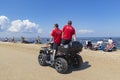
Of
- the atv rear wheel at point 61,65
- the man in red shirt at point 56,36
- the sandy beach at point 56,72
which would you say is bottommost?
the sandy beach at point 56,72

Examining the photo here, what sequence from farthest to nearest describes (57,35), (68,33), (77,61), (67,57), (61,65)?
(57,35)
(77,61)
(68,33)
(67,57)
(61,65)

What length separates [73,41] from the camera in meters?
10.1

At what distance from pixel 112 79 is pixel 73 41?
2396 mm

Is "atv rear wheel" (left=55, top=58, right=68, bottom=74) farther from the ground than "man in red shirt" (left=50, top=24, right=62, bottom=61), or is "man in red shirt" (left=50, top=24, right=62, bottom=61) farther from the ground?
"man in red shirt" (left=50, top=24, right=62, bottom=61)

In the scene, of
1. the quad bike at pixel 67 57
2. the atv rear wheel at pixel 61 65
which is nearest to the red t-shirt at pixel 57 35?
the quad bike at pixel 67 57

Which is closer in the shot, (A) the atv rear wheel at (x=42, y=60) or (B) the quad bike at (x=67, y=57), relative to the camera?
(B) the quad bike at (x=67, y=57)

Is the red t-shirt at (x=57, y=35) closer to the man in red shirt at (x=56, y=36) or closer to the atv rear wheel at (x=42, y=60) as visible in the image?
the man in red shirt at (x=56, y=36)

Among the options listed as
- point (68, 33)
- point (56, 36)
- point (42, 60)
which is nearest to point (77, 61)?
point (68, 33)

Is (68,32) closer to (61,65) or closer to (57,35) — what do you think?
(57,35)

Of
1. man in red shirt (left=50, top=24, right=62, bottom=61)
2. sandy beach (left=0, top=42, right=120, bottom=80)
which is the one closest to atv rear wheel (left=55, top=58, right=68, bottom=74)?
sandy beach (left=0, top=42, right=120, bottom=80)

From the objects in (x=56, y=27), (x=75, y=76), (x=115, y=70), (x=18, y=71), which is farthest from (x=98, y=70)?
(x=18, y=71)

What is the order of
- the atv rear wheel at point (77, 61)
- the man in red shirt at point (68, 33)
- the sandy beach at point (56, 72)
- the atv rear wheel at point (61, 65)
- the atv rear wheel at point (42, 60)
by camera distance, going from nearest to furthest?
the sandy beach at point (56, 72), the atv rear wheel at point (61, 65), the man in red shirt at point (68, 33), the atv rear wheel at point (77, 61), the atv rear wheel at point (42, 60)

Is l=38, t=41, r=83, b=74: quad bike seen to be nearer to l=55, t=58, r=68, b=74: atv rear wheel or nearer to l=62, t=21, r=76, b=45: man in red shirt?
l=55, t=58, r=68, b=74: atv rear wheel

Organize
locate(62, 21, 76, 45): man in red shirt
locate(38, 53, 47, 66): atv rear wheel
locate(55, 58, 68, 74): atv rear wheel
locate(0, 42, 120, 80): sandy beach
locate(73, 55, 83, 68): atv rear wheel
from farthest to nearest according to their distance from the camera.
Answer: locate(38, 53, 47, 66): atv rear wheel
locate(73, 55, 83, 68): atv rear wheel
locate(62, 21, 76, 45): man in red shirt
locate(55, 58, 68, 74): atv rear wheel
locate(0, 42, 120, 80): sandy beach
